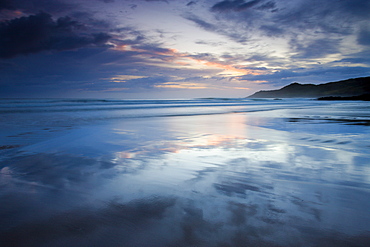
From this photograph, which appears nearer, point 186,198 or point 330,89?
point 186,198

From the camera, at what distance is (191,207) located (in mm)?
2139

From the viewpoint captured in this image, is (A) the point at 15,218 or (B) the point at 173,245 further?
(A) the point at 15,218

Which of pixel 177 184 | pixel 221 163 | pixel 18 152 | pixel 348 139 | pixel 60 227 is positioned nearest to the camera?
pixel 60 227

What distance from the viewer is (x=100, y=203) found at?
7.37ft

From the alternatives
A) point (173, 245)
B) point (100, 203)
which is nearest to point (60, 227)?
point (100, 203)

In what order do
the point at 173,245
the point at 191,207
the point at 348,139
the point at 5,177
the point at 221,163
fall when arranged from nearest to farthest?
the point at 173,245 < the point at 191,207 < the point at 5,177 < the point at 221,163 < the point at 348,139

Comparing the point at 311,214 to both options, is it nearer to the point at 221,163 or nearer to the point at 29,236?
the point at 221,163

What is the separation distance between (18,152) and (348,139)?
8123 mm

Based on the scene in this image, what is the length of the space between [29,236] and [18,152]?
11.7ft

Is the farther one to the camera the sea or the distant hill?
the distant hill

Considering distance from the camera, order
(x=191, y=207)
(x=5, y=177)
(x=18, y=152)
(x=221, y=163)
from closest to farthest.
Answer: (x=191, y=207) < (x=5, y=177) < (x=221, y=163) < (x=18, y=152)

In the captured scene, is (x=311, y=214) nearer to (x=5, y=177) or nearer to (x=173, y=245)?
(x=173, y=245)

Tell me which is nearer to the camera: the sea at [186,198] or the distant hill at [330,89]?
the sea at [186,198]

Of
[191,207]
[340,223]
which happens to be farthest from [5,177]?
[340,223]
